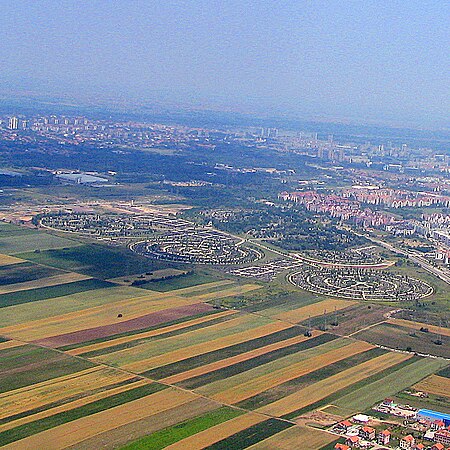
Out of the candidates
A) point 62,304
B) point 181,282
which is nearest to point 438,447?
point 62,304

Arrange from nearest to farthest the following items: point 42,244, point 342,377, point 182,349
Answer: point 342,377
point 182,349
point 42,244

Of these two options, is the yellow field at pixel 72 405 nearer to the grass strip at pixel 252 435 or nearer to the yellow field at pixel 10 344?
the grass strip at pixel 252 435

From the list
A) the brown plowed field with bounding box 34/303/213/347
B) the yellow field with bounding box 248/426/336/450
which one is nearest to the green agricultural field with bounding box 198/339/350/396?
the yellow field with bounding box 248/426/336/450

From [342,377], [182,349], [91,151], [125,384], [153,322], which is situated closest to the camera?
[125,384]

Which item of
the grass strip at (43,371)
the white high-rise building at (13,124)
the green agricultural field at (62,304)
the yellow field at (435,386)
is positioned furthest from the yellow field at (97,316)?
the white high-rise building at (13,124)

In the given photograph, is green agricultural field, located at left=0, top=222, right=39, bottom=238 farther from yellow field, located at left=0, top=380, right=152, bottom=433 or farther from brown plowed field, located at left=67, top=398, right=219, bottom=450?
brown plowed field, located at left=67, top=398, right=219, bottom=450

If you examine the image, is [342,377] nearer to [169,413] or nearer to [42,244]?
[169,413]

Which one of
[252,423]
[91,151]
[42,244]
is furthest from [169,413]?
[91,151]
